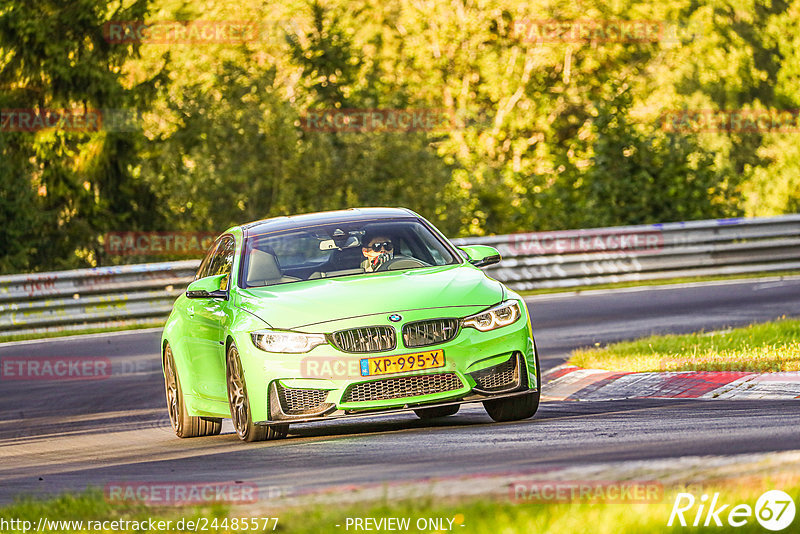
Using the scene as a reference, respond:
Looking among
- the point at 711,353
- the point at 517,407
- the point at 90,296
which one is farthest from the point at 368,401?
the point at 90,296

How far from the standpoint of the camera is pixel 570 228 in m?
30.2

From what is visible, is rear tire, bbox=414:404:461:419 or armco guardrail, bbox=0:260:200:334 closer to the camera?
rear tire, bbox=414:404:461:419

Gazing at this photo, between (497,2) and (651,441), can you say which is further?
(497,2)

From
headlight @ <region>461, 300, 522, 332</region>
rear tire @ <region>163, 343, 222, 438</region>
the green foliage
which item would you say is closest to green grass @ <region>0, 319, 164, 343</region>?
the green foliage

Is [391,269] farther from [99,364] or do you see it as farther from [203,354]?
[99,364]

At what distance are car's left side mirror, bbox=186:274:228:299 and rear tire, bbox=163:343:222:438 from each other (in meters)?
1.00

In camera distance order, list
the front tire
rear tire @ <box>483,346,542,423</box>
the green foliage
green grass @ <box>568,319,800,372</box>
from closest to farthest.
→ 1. the front tire
2. rear tire @ <box>483,346,542,423</box>
3. green grass @ <box>568,319,800,372</box>
4. the green foliage

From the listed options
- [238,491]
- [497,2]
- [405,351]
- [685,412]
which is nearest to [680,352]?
[685,412]

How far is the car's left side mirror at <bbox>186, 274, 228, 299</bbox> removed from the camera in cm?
1090

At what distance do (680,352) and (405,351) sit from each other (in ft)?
15.8

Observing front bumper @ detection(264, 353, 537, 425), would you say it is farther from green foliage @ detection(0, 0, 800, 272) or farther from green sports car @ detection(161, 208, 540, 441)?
green foliage @ detection(0, 0, 800, 272)

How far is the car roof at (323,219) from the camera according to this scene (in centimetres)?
1145

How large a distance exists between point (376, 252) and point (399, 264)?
0.22 meters

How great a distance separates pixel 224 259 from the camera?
38.7 feet
